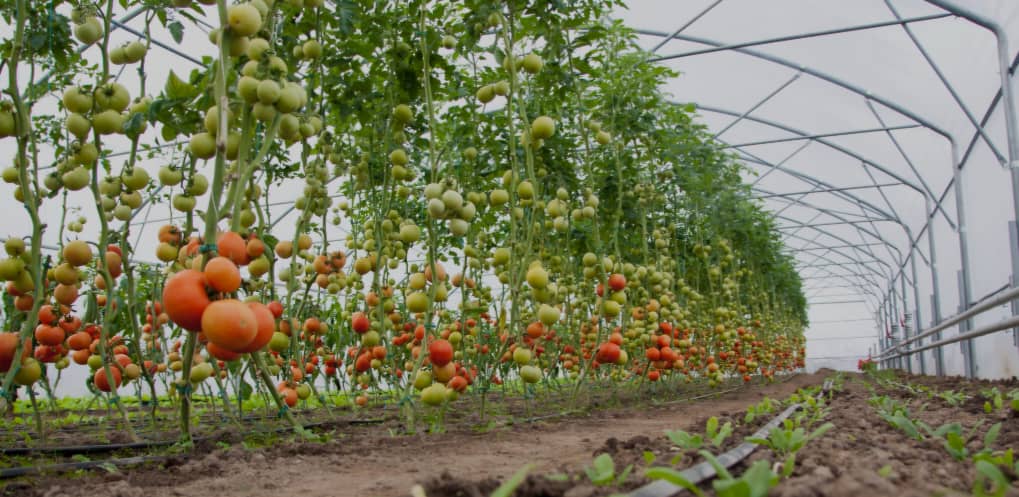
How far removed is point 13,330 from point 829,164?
1539cm

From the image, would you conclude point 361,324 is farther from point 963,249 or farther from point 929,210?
point 929,210

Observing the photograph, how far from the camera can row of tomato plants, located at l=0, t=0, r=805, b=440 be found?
2.09 meters

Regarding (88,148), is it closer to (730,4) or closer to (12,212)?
(730,4)

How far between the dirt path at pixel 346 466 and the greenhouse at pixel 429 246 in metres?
0.02

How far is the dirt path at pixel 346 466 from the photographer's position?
1.91 meters

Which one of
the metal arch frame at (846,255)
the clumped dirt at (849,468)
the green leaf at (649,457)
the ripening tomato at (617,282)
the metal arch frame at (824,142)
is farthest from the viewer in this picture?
the metal arch frame at (846,255)

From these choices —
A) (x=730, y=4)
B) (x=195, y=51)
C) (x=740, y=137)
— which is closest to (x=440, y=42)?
(x=195, y=51)

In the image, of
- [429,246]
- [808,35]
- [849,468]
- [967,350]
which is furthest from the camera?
[967,350]

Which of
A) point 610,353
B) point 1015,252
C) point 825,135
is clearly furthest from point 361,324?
point 825,135

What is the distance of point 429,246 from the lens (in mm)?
3297

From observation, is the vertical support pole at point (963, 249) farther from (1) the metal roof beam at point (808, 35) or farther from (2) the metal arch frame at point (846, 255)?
(2) the metal arch frame at point (846, 255)

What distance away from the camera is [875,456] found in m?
1.87

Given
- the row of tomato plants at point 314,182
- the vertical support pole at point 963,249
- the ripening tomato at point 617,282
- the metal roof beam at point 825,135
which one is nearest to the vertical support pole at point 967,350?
the vertical support pole at point 963,249

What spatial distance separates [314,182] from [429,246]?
666 millimetres
